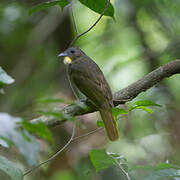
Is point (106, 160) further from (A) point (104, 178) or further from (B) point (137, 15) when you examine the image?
(B) point (137, 15)

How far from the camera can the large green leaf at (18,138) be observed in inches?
37.2

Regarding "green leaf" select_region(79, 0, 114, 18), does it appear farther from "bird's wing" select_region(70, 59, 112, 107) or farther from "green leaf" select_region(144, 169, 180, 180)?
"green leaf" select_region(144, 169, 180, 180)

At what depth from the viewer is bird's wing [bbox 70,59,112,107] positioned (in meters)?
2.87

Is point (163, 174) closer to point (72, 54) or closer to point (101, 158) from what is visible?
point (101, 158)

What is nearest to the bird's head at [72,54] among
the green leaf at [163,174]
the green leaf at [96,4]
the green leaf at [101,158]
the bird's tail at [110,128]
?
the bird's tail at [110,128]

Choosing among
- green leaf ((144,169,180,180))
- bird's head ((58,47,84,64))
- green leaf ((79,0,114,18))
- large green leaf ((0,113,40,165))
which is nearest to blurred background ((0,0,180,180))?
bird's head ((58,47,84,64))

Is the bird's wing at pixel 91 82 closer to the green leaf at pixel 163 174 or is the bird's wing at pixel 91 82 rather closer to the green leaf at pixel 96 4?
the green leaf at pixel 96 4

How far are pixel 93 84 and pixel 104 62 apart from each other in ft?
8.04

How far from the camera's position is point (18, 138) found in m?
0.96

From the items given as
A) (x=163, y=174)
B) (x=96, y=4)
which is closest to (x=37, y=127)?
(x=163, y=174)

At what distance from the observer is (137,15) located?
5.48 m

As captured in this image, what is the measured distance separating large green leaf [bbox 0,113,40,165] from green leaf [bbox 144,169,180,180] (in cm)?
81

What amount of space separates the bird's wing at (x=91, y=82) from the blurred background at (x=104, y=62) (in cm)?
104

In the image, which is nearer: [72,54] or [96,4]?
[96,4]
